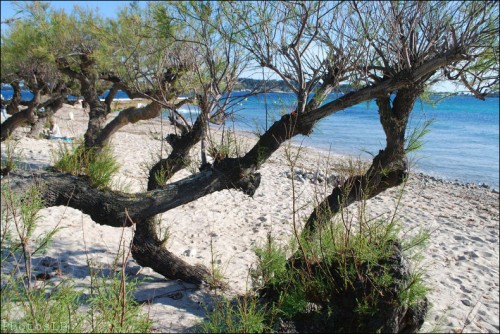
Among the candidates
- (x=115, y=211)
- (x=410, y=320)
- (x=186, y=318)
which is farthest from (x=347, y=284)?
(x=115, y=211)

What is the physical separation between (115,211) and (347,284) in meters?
1.84

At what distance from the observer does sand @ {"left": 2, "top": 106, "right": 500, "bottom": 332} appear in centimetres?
347

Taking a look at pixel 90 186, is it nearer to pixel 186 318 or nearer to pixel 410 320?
pixel 186 318

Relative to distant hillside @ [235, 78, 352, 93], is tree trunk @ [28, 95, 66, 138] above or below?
below

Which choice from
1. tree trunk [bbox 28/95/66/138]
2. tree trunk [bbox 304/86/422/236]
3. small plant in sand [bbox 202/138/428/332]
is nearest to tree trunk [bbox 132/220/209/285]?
tree trunk [bbox 304/86/422/236]

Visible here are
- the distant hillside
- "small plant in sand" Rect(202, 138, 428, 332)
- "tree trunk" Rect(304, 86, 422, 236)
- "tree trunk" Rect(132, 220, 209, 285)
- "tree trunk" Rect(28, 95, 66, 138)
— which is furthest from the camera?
"tree trunk" Rect(28, 95, 66, 138)

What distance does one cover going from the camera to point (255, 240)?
5316 millimetres

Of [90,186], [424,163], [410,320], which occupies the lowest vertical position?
[424,163]

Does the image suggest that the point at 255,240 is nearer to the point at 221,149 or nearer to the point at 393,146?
the point at 221,149

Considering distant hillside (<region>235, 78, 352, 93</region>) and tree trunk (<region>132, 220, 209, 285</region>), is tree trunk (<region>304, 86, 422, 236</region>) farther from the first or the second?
tree trunk (<region>132, 220, 209, 285</region>)

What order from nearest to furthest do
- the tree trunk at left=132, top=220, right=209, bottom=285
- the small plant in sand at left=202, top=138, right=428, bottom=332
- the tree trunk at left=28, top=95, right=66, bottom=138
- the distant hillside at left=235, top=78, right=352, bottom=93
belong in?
the small plant in sand at left=202, top=138, right=428, bottom=332, the distant hillside at left=235, top=78, right=352, bottom=93, the tree trunk at left=132, top=220, right=209, bottom=285, the tree trunk at left=28, top=95, right=66, bottom=138

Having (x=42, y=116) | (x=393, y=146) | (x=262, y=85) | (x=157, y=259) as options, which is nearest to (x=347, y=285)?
(x=393, y=146)

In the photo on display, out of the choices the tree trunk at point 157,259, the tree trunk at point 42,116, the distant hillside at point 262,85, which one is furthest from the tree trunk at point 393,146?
the tree trunk at point 42,116

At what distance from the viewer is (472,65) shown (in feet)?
11.0
